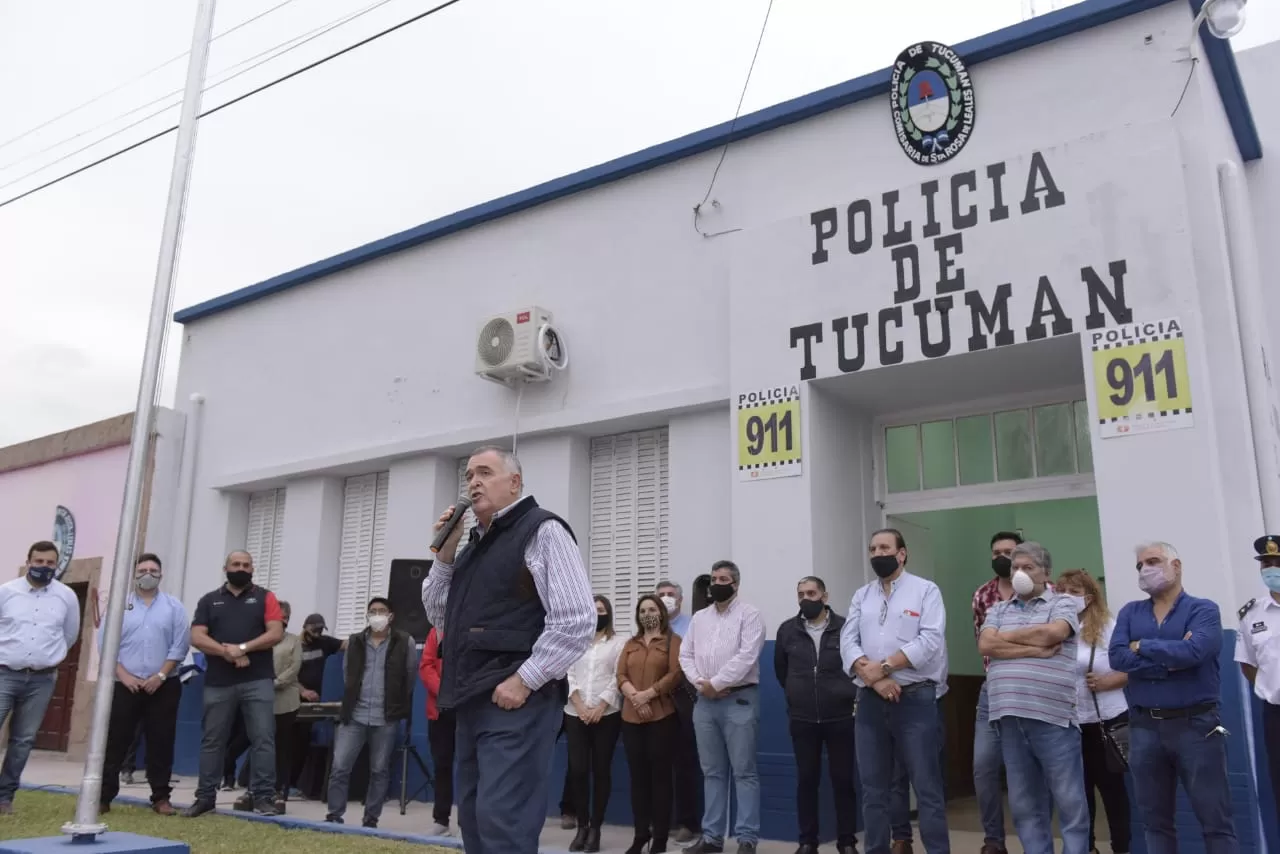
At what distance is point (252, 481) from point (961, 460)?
27.2 ft

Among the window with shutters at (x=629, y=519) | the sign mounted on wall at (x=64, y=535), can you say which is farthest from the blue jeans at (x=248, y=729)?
the sign mounted on wall at (x=64, y=535)

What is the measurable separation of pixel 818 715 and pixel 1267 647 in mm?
2622

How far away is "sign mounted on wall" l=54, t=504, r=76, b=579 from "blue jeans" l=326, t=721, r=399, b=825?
7928 mm

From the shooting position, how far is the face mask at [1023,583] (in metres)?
5.79

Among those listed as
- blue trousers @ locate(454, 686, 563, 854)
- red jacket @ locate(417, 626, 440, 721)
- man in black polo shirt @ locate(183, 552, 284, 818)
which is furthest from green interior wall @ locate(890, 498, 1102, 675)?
blue trousers @ locate(454, 686, 563, 854)

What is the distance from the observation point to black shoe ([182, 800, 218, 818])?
7.87 metres

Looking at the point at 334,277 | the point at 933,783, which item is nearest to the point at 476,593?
the point at 933,783

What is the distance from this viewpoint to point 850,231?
8305mm

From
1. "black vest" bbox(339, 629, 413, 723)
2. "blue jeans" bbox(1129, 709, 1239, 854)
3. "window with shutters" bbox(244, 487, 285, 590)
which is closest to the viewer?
"blue jeans" bbox(1129, 709, 1239, 854)

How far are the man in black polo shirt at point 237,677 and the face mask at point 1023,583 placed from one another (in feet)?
17.7

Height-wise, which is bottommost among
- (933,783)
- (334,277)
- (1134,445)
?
(933,783)

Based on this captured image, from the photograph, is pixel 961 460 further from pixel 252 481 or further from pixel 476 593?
pixel 252 481

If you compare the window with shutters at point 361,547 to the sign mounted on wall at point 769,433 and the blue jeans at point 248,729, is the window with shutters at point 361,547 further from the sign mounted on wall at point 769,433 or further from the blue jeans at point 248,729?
the sign mounted on wall at point 769,433

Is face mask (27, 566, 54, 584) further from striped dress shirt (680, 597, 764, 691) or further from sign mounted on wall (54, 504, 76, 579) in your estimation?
sign mounted on wall (54, 504, 76, 579)
